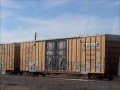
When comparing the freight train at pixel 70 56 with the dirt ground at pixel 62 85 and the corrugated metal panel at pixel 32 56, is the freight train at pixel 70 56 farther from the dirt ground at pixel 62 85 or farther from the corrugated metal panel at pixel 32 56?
the dirt ground at pixel 62 85

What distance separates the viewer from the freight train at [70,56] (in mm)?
29141

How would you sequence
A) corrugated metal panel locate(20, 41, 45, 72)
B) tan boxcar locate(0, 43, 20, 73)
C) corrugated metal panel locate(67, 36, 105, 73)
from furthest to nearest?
tan boxcar locate(0, 43, 20, 73), corrugated metal panel locate(20, 41, 45, 72), corrugated metal panel locate(67, 36, 105, 73)

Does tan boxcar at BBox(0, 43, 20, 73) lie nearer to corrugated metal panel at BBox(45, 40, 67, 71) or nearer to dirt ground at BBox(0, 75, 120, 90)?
corrugated metal panel at BBox(45, 40, 67, 71)

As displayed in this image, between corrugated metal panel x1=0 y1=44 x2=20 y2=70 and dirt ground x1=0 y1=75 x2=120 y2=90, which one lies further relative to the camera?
corrugated metal panel x1=0 y1=44 x2=20 y2=70

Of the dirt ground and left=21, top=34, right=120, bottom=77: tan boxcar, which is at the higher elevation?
left=21, top=34, right=120, bottom=77: tan boxcar

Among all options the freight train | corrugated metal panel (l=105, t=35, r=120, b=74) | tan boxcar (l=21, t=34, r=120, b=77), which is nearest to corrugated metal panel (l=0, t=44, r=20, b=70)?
the freight train

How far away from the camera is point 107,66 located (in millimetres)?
29203

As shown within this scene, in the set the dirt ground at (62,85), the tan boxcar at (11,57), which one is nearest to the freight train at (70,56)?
the tan boxcar at (11,57)

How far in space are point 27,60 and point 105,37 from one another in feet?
45.3

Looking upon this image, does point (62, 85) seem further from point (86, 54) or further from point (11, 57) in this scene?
point (11, 57)

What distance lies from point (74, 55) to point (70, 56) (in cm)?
61

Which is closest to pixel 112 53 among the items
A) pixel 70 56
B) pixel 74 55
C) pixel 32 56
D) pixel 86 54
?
pixel 86 54

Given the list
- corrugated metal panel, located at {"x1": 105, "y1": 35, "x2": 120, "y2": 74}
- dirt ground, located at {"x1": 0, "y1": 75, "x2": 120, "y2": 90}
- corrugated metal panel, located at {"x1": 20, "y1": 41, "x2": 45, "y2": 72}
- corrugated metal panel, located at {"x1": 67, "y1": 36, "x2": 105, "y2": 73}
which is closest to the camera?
dirt ground, located at {"x1": 0, "y1": 75, "x2": 120, "y2": 90}

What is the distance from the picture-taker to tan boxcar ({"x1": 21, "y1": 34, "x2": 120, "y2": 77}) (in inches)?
1147
